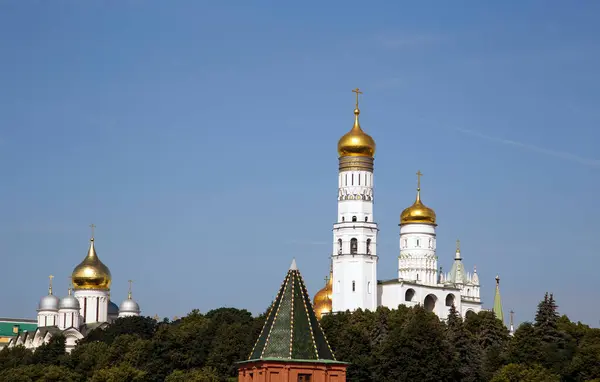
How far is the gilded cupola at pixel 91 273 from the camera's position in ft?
398

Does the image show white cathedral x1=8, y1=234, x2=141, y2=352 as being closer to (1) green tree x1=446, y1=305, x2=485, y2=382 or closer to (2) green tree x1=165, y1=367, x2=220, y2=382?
(2) green tree x1=165, y1=367, x2=220, y2=382

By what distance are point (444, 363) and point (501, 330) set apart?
9.00 m

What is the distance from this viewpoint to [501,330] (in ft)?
262

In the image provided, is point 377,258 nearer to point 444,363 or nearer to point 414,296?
point 414,296

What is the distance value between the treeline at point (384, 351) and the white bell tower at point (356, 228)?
352 inches

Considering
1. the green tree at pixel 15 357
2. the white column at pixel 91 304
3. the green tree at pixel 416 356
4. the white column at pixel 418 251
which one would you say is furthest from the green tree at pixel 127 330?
the green tree at pixel 416 356

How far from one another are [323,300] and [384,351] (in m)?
36.0

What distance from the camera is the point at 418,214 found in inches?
4400

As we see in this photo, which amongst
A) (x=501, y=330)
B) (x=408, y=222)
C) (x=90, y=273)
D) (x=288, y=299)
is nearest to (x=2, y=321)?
(x=90, y=273)

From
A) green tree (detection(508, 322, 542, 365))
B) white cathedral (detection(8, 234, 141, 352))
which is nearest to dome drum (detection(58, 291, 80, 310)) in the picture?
white cathedral (detection(8, 234, 141, 352))

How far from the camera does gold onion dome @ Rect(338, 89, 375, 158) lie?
338 feet

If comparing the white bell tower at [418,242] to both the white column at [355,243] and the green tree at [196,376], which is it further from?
the green tree at [196,376]

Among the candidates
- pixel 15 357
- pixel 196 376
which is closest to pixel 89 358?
pixel 15 357

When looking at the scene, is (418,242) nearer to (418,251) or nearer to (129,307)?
(418,251)
